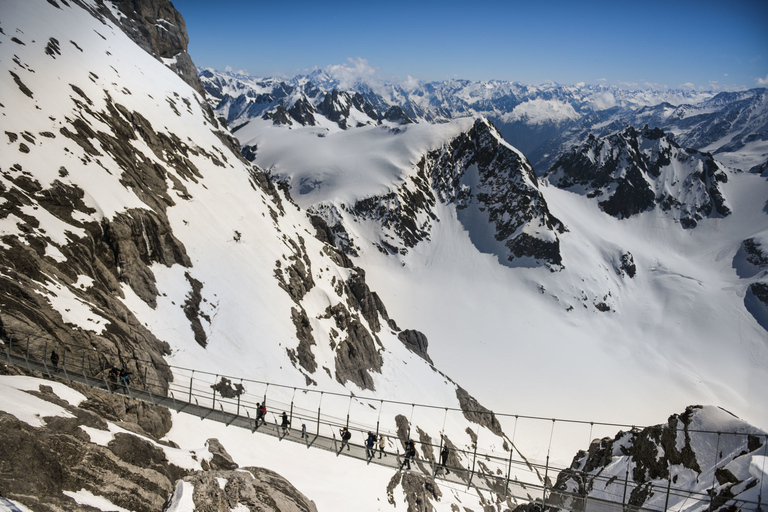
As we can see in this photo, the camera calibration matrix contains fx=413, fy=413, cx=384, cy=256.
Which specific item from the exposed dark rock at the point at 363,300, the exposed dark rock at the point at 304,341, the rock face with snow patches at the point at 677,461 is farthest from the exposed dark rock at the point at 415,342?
the rock face with snow patches at the point at 677,461

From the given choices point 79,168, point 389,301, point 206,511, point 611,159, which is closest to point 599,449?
point 206,511

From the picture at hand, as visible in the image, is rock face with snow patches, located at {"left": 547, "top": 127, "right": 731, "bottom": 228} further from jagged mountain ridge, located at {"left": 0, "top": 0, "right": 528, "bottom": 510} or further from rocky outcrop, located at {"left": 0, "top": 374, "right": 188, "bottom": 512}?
rocky outcrop, located at {"left": 0, "top": 374, "right": 188, "bottom": 512}

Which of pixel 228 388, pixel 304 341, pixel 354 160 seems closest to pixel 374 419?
pixel 304 341

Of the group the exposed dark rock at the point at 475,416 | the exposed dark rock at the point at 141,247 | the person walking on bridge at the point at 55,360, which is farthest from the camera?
the exposed dark rock at the point at 475,416

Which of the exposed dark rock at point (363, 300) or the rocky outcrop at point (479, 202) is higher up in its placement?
the rocky outcrop at point (479, 202)

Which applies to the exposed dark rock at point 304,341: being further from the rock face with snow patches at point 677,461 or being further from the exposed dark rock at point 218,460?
the rock face with snow patches at point 677,461

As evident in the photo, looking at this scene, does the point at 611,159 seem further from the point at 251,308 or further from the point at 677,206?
the point at 251,308
